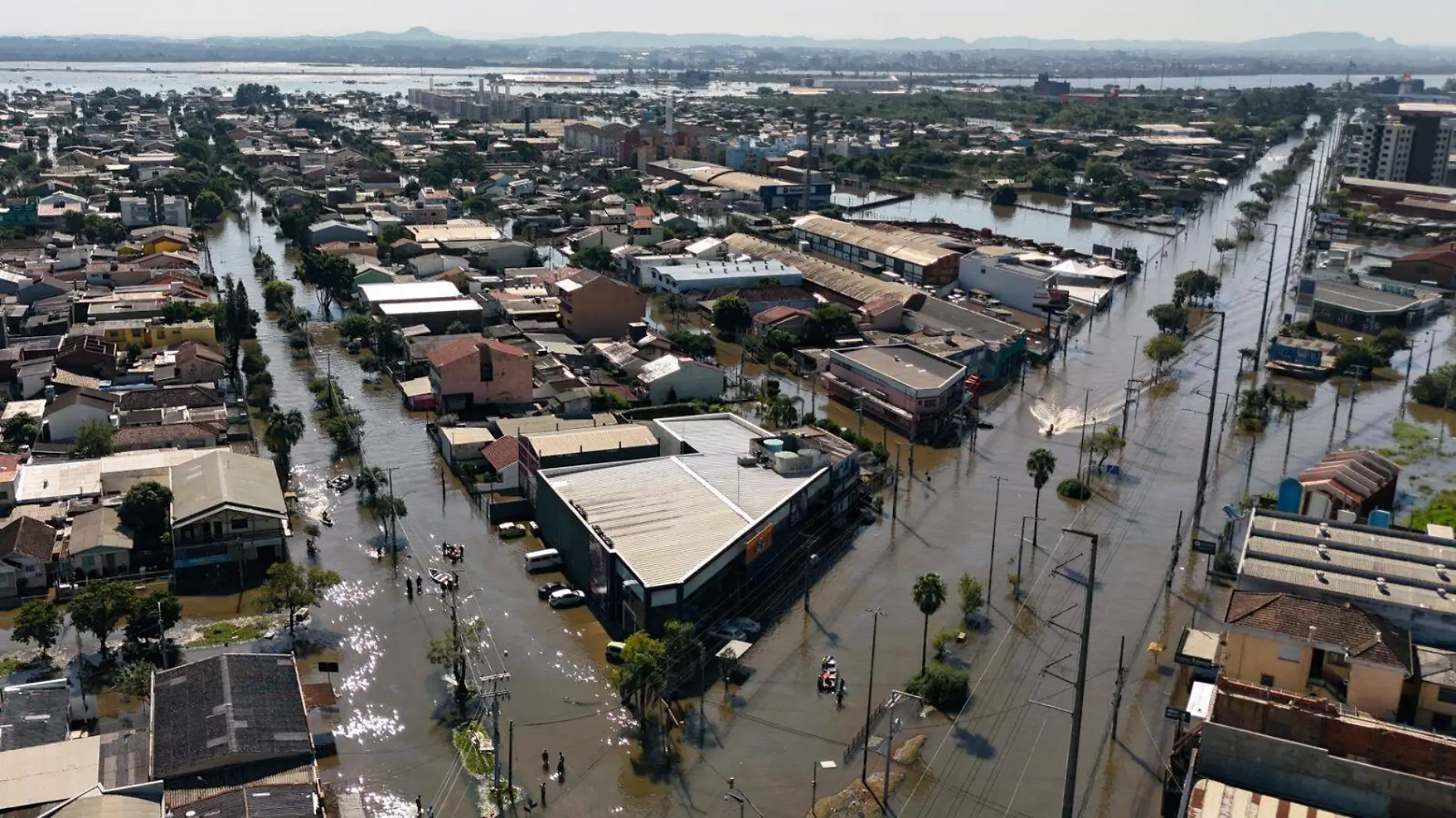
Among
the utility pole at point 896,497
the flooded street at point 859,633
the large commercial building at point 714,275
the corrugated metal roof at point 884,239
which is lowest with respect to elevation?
the flooded street at point 859,633

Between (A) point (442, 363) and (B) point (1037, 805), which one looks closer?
(B) point (1037, 805)

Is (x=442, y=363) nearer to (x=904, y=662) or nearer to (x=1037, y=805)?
(x=904, y=662)

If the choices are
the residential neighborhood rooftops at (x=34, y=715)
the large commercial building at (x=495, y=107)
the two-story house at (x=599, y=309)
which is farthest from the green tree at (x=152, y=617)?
the large commercial building at (x=495, y=107)

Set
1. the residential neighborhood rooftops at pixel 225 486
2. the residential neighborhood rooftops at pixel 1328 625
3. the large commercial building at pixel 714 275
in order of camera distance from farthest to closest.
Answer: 1. the large commercial building at pixel 714 275
2. the residential neighborhood rooftops at pixel 225 486
3. the residential neighborhood rooftops at pixel 1328 625

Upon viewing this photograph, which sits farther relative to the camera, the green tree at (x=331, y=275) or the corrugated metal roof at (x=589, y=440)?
the green tree at (x=331, y=275)

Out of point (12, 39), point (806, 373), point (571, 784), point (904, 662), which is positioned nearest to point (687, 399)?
point (806, 373)

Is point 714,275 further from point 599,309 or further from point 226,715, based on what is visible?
point 226,715

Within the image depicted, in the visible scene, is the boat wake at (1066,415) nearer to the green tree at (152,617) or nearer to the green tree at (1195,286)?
the green tree at (1195,286)
